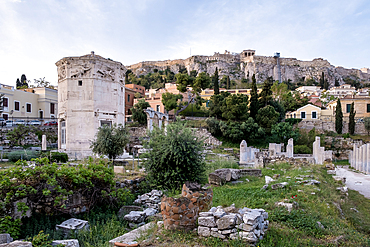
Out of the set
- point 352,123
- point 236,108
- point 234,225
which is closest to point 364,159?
point 236,108

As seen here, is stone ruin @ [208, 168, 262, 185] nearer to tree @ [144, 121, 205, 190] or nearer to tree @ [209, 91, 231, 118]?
tree @ [144, 121, 205, 190]

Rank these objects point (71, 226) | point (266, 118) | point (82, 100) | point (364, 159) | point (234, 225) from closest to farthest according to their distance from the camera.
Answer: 1. point (234, 225)
2. point (71, 226)
3. point (82, 100)
4. point (364, 159)
5. point (266, 118)

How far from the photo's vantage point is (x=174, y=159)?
9.41m

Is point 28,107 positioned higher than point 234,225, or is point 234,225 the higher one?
point 28,107

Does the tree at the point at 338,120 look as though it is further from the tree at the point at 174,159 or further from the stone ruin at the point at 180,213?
the stone ruin at the point at 180,213

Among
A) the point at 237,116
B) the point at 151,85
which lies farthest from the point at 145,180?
the point at 151,85

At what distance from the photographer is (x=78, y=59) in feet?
54.4

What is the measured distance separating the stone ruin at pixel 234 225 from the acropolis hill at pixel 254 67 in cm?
9561

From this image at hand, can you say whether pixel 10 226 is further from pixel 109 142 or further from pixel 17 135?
pixel 17 135

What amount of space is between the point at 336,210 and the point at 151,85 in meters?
72.8

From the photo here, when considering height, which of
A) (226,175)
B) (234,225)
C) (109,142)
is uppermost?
(109,142)

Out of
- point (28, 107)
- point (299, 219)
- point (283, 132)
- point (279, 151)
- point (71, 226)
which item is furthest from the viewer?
point (28, 107)

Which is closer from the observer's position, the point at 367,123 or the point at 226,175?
the point at 226,175

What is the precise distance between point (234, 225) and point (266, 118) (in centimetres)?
3345
